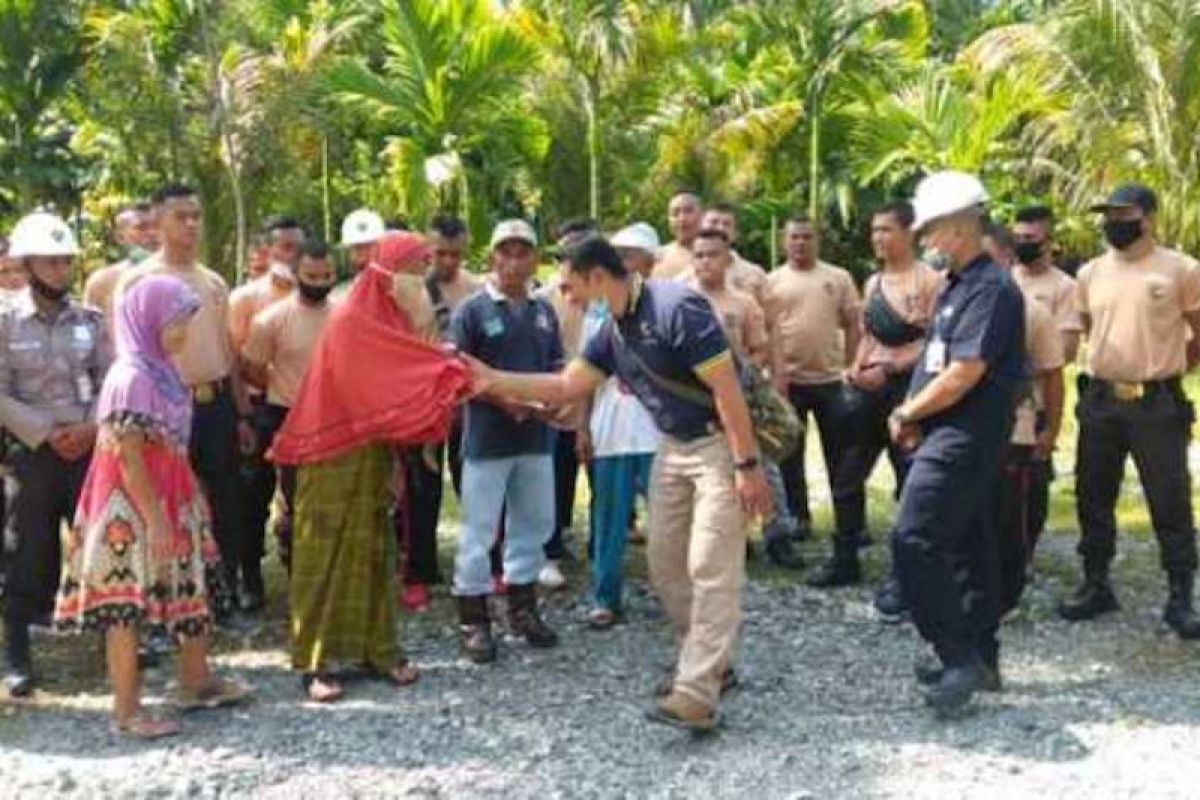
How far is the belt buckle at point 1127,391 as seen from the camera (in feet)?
20.4

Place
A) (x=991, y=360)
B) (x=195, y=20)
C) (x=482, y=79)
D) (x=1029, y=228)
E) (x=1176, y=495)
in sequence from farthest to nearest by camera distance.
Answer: (x=195, y=20), (x=482, y=79), (x=1029, y=228), (x=1176, y=495), (x=991, y=360)

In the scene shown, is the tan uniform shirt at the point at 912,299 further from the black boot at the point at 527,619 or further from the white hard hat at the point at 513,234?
the black boot at the point at 527,619

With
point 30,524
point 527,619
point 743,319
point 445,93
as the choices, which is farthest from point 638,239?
point 445,93

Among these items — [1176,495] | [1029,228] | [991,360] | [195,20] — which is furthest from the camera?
[195,20]

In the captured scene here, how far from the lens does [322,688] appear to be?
542 centimetres

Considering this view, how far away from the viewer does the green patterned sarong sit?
17.8 ft

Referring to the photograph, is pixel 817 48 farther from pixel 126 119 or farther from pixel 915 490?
pixel 915 490

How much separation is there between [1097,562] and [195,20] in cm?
1425

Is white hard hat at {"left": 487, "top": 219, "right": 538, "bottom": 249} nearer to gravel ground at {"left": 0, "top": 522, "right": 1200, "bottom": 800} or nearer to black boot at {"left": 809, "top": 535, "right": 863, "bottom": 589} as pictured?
gravel ground at {"left": 0, "top": 522, "right": 1200, "bottom": 800}

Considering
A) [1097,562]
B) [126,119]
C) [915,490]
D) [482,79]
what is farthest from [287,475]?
[126,119]

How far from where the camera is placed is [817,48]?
18.6m

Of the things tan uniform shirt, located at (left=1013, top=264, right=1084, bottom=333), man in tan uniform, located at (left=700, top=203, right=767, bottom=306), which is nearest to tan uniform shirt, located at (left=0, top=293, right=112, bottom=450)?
man in tan uniform, located at (left=700, top=203, right=767, bottom=306)

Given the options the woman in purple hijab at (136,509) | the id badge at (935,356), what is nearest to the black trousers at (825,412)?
the id badge at (935,356)

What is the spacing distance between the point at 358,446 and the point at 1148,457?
3.34 meters
